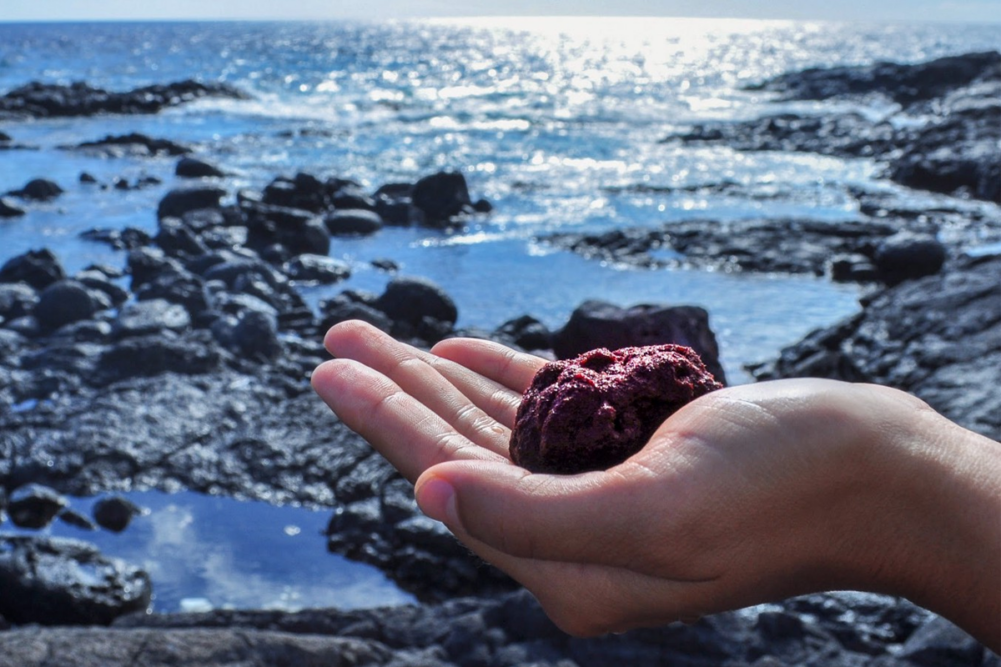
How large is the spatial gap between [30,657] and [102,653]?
271 millimetres

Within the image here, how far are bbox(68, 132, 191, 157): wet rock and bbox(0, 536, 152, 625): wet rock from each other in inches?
755

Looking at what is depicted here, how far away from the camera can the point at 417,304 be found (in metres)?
9.81

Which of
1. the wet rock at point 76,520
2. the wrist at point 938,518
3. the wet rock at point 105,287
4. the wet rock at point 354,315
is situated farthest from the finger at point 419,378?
the wet rock at point 105,287

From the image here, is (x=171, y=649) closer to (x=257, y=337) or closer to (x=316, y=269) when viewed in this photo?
(x=257, y=337)

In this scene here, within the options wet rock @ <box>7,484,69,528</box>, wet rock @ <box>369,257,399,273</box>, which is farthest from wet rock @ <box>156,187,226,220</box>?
wet rock @ <box>7,484,69,528</box>

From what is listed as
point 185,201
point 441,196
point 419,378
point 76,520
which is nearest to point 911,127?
point 441,196

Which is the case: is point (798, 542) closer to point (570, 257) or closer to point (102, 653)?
point (102, 653)

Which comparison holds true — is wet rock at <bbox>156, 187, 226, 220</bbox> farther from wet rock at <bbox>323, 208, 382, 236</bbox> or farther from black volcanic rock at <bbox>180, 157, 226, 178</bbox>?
black volcanic rock at <bbox>180, 157, 226, 178</bbox>

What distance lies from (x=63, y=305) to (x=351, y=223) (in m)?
6.00

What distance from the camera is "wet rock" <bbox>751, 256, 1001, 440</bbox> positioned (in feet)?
22.8

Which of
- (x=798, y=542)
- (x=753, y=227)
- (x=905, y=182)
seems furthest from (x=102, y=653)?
(x=905, y=182)

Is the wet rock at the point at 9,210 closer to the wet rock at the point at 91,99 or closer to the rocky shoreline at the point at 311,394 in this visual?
the rocky shoreline at the point at 311,394

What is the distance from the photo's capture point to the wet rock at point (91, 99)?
3162cm

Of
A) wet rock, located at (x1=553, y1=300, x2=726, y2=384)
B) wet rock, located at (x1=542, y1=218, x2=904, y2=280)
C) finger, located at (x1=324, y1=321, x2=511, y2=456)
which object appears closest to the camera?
finger, located at (x1=324, y1=321, x2=511, y2=456)
